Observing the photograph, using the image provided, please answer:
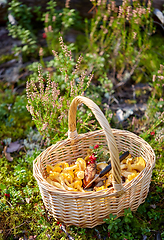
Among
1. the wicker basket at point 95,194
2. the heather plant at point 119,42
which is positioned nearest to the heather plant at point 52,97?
the wicker basket at point 95,194

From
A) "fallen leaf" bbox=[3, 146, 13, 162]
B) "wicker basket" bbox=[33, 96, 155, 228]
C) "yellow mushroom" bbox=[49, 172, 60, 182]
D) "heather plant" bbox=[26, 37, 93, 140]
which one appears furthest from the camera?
"fallen leaf" bbox=[3, 146, 13, 162]

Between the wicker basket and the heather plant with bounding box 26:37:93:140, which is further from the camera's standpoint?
the heather plant with bounding box 26:37:93:140

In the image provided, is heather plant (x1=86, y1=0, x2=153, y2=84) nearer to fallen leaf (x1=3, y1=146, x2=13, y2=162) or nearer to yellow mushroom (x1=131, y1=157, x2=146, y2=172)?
yellow mushroom (x1=131, y1=157, x2=146, y2=172)

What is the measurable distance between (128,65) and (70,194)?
8.47 ft

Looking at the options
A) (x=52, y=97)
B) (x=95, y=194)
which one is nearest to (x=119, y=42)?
(x=52, y=97)

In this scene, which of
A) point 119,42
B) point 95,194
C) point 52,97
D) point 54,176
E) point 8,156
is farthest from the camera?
point 119,42

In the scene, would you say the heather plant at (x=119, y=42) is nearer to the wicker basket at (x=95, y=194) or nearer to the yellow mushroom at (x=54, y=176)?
the wicker basket at (x=95, y=194)

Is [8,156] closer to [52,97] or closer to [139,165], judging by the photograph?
[52,97]

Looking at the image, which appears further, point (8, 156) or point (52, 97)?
point (8, 156)

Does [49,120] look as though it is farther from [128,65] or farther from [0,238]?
[128,65]

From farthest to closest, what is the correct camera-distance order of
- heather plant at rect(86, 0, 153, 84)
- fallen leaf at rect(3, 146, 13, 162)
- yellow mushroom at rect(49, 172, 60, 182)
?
1. heather plant at rect(86, 0, 153, 84)
2. fallen leaf at rect(3, 146, 13, 162)
3. yellow mushroom at rect(49, 172, 60, 182)

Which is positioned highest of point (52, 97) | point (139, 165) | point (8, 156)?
point (52, 97)

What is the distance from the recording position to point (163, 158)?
2480 mm

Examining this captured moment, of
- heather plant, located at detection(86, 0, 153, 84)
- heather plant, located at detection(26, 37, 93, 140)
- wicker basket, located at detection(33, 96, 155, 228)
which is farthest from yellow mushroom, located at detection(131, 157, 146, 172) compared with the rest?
heather plant, located at detection(86, 0, 153, 84)
